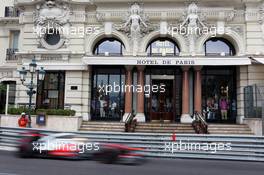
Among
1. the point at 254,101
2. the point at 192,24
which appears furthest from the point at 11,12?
the point at 254,101

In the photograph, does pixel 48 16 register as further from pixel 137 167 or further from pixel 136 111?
pixel 137 167

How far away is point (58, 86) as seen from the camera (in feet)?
83.9

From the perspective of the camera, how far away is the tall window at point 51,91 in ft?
83.6

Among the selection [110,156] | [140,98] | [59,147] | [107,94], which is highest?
[107,94]

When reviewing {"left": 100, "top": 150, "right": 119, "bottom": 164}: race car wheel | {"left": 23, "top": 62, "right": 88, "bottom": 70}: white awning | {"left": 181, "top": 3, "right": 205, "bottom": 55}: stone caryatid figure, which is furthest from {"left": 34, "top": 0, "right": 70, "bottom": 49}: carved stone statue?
{"left": 100, "top": 150, "right": 119, "bottom": 164}: race car wheel

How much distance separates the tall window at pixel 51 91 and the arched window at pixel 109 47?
355 centimetres

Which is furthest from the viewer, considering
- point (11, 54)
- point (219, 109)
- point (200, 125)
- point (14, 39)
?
point (14, 39)

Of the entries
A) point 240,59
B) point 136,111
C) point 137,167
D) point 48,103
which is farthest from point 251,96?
point 48,103

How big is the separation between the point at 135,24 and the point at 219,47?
7.16m

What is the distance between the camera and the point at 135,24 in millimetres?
→ 24422

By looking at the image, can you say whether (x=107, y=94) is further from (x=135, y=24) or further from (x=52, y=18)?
(x=52, y=18)

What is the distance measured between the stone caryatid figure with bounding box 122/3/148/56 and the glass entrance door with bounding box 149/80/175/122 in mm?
3653

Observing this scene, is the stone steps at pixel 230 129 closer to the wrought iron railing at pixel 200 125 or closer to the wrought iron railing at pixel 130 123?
the wrought iron railing at pixel 200 125

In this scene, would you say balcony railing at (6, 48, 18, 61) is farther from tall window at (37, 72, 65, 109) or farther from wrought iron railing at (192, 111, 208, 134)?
wrought iron railing at (192, 111, 208, 134)
